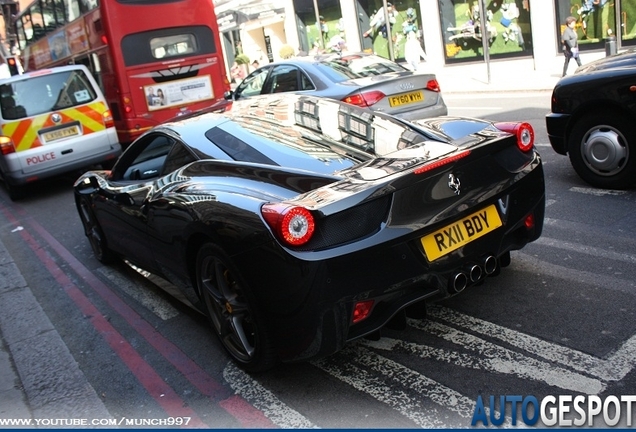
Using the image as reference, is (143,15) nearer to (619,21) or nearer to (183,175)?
(183,175)

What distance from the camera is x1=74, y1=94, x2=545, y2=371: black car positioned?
306 centimetres

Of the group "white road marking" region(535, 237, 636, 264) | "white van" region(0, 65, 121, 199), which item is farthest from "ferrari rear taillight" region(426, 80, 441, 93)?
"white van" region(0, 65, 121, 199)

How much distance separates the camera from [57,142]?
10836 mm

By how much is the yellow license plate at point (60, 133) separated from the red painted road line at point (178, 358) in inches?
188

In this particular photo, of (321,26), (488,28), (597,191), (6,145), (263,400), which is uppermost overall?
(321,26)

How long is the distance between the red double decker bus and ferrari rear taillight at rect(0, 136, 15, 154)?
8.81 ft

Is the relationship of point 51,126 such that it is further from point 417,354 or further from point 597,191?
point 417,354

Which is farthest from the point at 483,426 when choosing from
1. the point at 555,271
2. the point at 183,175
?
the point at 183,175

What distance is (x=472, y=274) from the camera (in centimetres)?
338

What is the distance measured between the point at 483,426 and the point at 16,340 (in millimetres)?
3696

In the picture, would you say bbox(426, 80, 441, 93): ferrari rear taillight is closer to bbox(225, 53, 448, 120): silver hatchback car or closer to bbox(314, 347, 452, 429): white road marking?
bbox(225, 53, 448, 120): silver hatchback car

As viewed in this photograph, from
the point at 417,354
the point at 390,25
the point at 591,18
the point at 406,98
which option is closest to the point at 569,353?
the point at 417,354

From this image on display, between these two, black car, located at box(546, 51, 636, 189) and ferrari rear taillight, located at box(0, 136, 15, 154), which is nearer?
black car, located at box(546, 51, 636, 189)

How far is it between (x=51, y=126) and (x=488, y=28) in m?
15.5
